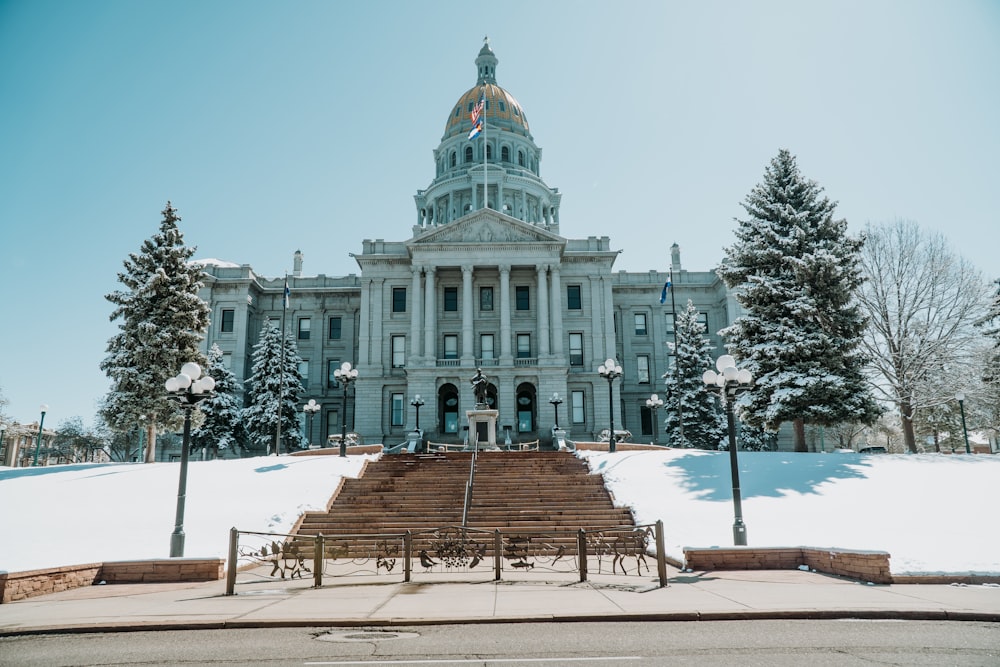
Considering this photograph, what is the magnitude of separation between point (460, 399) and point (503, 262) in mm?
11040

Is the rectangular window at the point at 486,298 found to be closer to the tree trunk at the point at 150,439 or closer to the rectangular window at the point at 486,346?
the rectangular window at the point at 486,346

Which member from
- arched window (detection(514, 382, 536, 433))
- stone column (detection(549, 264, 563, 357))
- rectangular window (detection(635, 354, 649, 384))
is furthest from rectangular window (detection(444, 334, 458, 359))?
rectangular window (detection(635, 354, 649, 384))

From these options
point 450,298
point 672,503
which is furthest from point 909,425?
point 450,298

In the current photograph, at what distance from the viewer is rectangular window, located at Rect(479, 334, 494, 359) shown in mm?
51781

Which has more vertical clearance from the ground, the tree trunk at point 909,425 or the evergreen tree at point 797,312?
the evergreen tree at point 797,312

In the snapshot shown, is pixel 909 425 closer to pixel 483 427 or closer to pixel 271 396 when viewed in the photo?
pixel 483 427

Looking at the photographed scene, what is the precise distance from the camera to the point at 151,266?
3247cm

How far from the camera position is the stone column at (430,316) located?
49.6 m

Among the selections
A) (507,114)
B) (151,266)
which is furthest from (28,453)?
(507,114)

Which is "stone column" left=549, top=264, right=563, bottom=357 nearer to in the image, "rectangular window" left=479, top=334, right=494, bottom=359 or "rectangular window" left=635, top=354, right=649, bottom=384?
"rectangular window" left=479, top=334, right=494, bottom=359

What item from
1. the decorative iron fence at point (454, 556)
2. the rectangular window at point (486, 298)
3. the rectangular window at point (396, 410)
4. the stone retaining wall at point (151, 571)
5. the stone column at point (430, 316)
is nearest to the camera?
the decorative iron fence at point (454, 556)

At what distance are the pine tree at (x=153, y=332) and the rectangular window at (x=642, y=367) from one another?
36.8 meters

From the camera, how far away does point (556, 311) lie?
5078cm

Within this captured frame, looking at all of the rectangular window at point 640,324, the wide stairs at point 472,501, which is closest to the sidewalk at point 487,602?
the wide stairs at point 472,501
